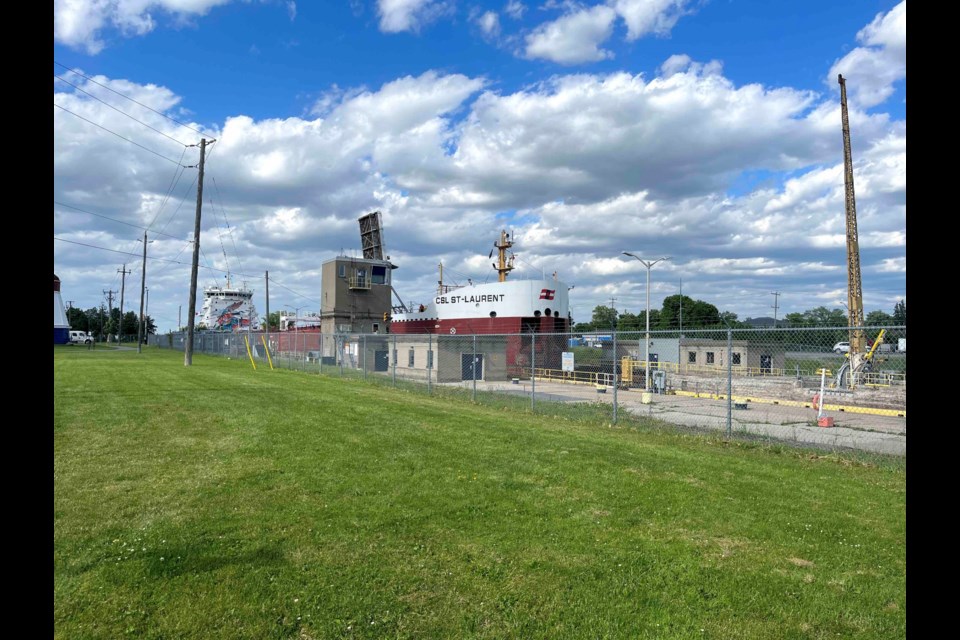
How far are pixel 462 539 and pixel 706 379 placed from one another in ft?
73.1

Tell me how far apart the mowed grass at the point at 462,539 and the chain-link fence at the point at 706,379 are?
1.67 metres

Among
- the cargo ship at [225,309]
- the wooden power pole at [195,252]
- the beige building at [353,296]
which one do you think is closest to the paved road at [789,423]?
the wooden power pole at [195,252]

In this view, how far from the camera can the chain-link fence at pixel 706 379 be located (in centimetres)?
1325

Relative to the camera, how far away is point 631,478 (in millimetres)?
8148

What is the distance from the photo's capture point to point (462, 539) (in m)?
5.60

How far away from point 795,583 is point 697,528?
130 cm

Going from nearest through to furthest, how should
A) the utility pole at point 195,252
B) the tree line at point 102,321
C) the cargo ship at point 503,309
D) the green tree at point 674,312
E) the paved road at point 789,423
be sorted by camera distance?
the paved road at point 789,423 < the utility pole at point 195,252 < the cargo ship at point 503,309 < the green tree at point 674,312 < the tree line at point 102,321

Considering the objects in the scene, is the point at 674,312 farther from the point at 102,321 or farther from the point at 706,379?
the point at 102,321

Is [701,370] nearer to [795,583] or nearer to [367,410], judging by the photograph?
[367,410]

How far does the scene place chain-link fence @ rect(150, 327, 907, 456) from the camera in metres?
13.2

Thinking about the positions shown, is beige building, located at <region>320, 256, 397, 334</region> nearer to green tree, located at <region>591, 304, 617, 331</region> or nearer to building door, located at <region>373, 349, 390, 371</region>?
building door, located at <region>373, 349, 390, 371</region>

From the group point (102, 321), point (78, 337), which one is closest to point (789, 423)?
point (78, 337)

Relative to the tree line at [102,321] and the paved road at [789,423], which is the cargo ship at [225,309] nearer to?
the tree line at [102,321]
